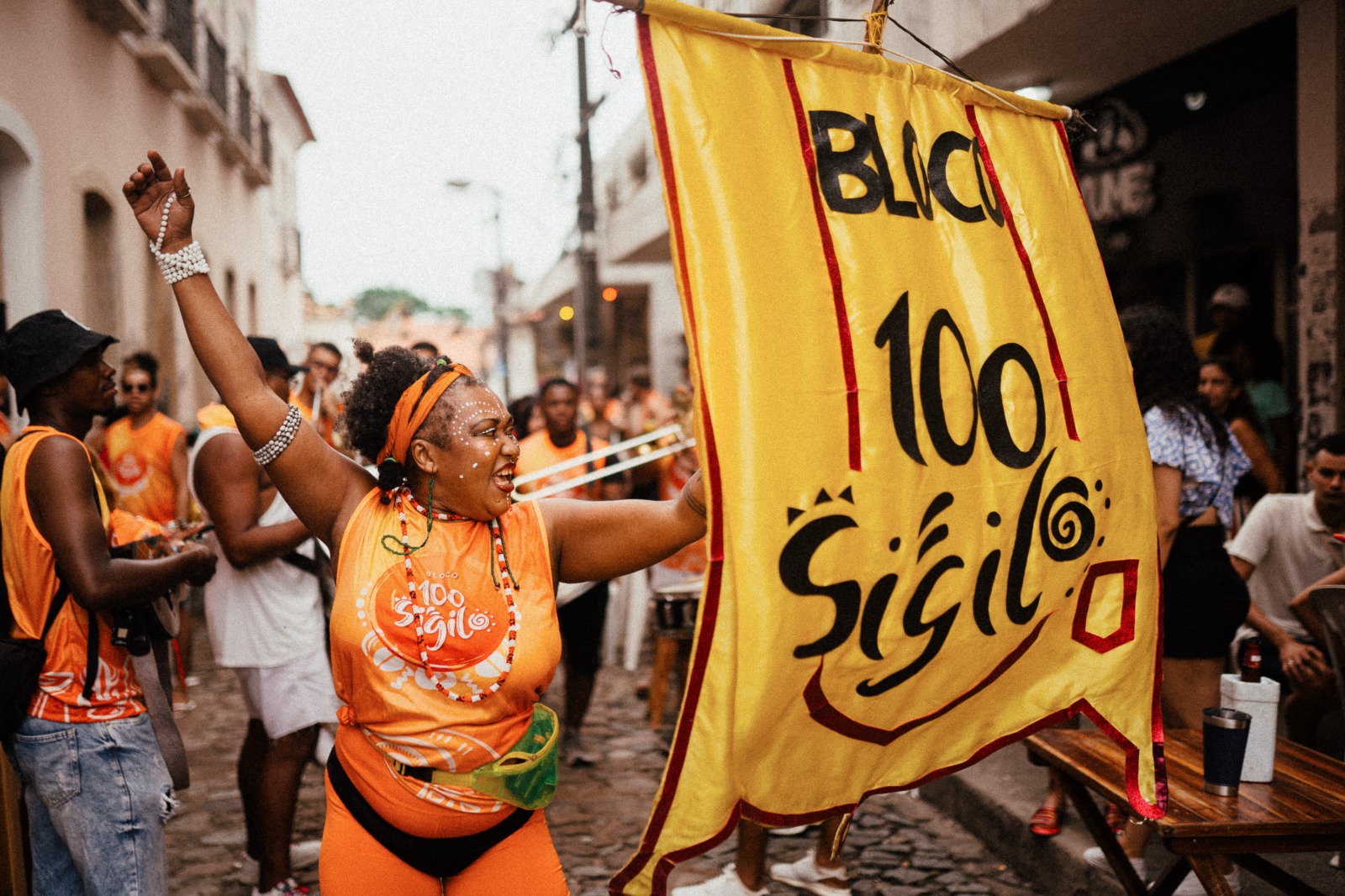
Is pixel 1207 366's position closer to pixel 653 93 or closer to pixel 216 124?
pixel 653 93

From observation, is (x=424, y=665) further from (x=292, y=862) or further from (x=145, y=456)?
(x=145, y=456)

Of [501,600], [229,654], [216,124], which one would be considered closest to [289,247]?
[216,124]

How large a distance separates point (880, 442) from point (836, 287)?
31 cm

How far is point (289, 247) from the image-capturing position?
2495cm

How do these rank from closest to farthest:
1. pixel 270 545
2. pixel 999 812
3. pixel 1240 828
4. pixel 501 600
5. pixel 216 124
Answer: pixel 501 600 → pixel 1240 828 → pixel 270 545 → pixel 999 812 → pixel 216 124

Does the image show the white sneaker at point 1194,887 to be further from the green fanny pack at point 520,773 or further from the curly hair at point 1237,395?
the green fanny pack at point 520,773

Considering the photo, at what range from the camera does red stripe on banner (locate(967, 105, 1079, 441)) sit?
8.00ft

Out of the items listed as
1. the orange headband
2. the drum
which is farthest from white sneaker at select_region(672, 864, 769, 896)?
the orange headband

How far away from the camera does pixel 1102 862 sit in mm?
4062

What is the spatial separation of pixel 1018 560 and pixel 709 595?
0.74m

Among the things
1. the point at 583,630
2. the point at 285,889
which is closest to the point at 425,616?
the point at 285,889

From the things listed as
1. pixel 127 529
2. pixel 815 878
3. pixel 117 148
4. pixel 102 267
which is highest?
pixel 117 148

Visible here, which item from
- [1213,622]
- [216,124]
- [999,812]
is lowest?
[999,812]

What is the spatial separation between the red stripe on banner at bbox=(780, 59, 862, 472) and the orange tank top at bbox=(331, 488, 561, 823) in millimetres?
781
